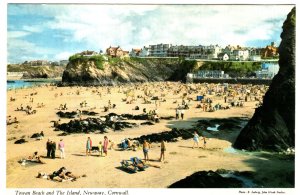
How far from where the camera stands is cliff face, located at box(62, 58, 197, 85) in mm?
65375

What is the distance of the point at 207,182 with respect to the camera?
524 inches

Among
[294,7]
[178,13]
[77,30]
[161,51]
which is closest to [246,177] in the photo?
[294,7]

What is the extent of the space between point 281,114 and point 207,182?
5.87 m

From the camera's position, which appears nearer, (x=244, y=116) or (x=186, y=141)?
(x=186, y=141)

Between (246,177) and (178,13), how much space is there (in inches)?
501

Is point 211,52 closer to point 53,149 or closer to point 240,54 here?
point 240,54

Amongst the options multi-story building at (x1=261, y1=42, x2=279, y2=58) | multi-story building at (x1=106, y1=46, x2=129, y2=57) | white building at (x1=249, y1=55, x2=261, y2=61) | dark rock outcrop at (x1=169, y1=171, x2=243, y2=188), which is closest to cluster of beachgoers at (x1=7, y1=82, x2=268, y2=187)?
dark rock outcrop at (x1=169, y1=171, x2=243, y2=188)

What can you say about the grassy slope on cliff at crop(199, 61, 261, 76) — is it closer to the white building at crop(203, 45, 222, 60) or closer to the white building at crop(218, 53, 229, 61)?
the white building at crop(218, 53, 229, 61)

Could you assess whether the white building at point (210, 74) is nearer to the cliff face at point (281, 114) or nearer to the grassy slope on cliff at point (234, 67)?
the grassy slope on cliff at point (234, 67)

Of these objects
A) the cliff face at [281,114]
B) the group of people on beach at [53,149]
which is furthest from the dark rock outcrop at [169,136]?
the group of people on beach at [53,149]

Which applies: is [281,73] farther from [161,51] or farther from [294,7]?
[161,51]

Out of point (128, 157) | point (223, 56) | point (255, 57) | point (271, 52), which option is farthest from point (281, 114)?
point (223, 56)

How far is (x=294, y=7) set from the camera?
16.6 metres

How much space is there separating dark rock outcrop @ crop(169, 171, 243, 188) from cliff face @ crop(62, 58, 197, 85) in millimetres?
52334
